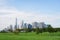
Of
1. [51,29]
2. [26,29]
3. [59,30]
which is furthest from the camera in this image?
[26,29]

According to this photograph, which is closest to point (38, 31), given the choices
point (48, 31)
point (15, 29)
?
point (48, 31)

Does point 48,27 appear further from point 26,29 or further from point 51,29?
point 26,29

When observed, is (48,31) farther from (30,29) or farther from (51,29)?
(30,29)

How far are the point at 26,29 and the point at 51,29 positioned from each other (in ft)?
41.0

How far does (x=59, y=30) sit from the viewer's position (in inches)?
2357

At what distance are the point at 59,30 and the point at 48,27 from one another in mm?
6228

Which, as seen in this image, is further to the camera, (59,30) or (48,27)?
(59,30)

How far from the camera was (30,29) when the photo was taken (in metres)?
64.4

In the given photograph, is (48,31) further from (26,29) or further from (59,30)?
(26,29)

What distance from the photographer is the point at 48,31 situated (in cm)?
5519

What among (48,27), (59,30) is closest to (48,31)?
(48,27)

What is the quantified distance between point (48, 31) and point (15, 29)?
9.93 meters

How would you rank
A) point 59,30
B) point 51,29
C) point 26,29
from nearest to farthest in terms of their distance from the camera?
point 51,29, point 59,30, point 26,29

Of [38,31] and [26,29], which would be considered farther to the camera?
[26,29]
